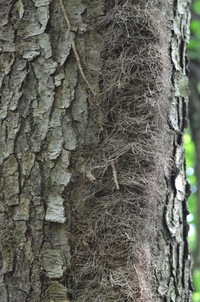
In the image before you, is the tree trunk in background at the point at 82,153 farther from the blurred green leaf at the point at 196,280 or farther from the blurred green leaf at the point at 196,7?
the blurred green leaf at the point at 196,280

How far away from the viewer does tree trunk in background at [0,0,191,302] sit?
1.17 meters

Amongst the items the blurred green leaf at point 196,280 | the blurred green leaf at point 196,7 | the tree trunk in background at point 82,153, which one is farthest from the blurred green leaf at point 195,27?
the tree trunk in background at point 82,153

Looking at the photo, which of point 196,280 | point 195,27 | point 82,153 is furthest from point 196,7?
point 82,153

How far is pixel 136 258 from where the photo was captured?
1.17 metres

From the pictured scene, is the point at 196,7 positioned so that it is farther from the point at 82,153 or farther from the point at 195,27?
the point at 82,153

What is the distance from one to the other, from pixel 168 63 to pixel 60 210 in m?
0.46

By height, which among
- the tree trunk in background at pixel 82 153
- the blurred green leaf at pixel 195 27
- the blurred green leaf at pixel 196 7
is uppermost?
the blurred green leaf at pixel 196 7

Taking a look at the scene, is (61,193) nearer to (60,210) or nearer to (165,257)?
(60,210)

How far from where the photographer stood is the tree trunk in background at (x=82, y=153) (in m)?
1.17

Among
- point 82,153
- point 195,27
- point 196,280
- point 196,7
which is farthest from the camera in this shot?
point 196,280

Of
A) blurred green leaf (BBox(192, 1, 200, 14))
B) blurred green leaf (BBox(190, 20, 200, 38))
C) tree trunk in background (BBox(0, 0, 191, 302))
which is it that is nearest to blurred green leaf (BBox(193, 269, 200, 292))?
blurred green leaf (BBox(190, 20, 200, 38))

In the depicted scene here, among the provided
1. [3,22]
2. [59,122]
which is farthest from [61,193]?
[3,22]

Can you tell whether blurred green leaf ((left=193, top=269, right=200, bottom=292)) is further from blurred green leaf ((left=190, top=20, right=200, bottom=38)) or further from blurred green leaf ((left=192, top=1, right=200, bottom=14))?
blurred green leaf ((left=192, top=1, right=200, bottom=14))

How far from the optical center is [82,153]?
1.20 m
